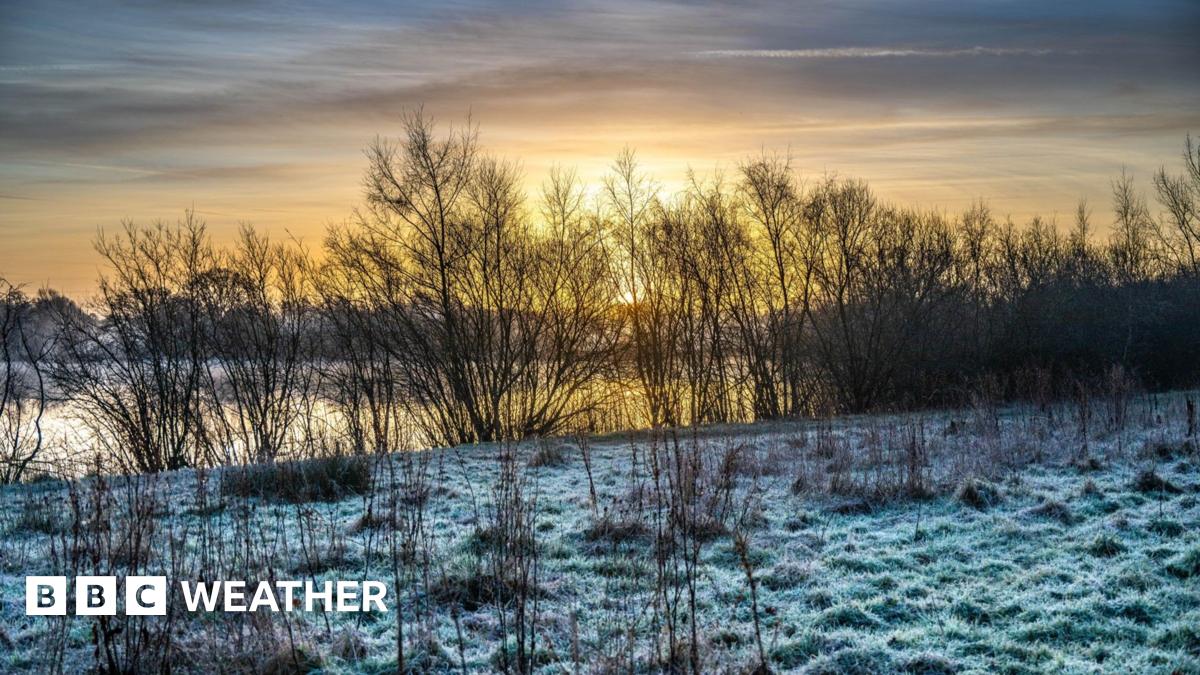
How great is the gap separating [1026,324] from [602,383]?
15.1 m

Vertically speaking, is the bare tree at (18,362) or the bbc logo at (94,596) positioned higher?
the bare tree at (18,362)

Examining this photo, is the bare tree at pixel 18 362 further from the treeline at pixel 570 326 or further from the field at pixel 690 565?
the field at pixel 690 565

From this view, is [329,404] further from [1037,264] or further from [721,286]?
[1037,264]

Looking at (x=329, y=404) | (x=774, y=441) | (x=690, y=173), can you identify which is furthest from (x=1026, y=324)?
(x=329, y=404)

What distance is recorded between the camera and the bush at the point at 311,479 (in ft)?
31.7

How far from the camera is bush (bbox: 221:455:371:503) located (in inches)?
380

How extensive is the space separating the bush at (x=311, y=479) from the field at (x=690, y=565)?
4 cm

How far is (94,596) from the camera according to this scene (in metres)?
5.28

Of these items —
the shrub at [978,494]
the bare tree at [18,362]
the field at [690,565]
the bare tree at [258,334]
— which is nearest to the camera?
the field at [690,565]

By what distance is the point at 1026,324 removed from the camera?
96.1 ft

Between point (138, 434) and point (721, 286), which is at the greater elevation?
point (721, 286)

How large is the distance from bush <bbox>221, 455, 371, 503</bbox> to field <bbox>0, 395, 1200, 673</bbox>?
0.13 feet

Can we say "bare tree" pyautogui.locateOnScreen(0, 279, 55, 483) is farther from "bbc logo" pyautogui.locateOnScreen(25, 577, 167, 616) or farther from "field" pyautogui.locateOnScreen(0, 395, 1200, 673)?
"bbc logo" pyautogui.locateOnScreen(25, 577, 167, 616)

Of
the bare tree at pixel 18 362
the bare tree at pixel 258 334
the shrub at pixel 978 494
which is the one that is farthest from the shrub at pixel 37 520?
the bare tree at pixel 258 334
